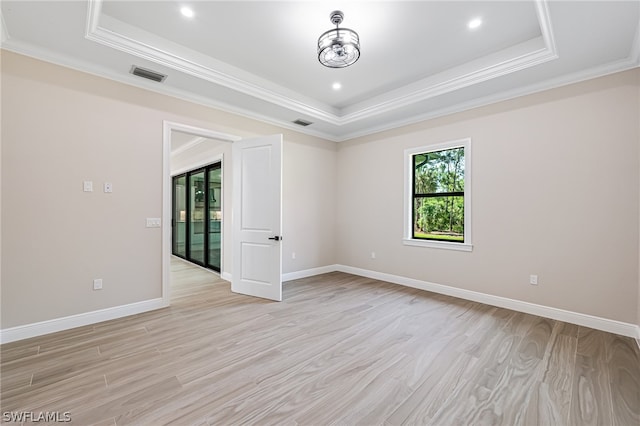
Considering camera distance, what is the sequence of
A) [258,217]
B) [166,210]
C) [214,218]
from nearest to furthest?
[166,210]
[258,217]
[214,218]

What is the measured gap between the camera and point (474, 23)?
282cm

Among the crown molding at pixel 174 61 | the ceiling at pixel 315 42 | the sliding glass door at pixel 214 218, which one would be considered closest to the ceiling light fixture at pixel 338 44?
the ceiling at pixel 315 42

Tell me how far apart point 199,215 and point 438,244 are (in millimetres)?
5213

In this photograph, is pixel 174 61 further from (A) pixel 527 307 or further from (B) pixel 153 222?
(A) pixel 527 307

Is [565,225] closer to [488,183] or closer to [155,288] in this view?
[488,183]

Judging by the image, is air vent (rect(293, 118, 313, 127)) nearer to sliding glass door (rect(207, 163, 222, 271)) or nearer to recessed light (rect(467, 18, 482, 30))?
sliding glass door (rect(207, 163, 222, 271))

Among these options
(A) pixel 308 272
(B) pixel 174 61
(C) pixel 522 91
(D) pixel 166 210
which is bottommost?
(A) pixel 308 272

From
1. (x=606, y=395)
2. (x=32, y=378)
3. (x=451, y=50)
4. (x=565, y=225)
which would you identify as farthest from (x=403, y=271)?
(x=32, y=378)

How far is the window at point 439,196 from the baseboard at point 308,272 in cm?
179

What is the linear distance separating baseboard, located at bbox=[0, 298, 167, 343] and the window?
400 cm

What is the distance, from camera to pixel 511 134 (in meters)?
3.74

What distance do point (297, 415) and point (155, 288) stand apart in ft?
8.95

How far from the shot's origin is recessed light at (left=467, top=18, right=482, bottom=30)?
2.78 meters

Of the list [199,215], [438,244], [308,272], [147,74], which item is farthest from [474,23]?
[199,215]
